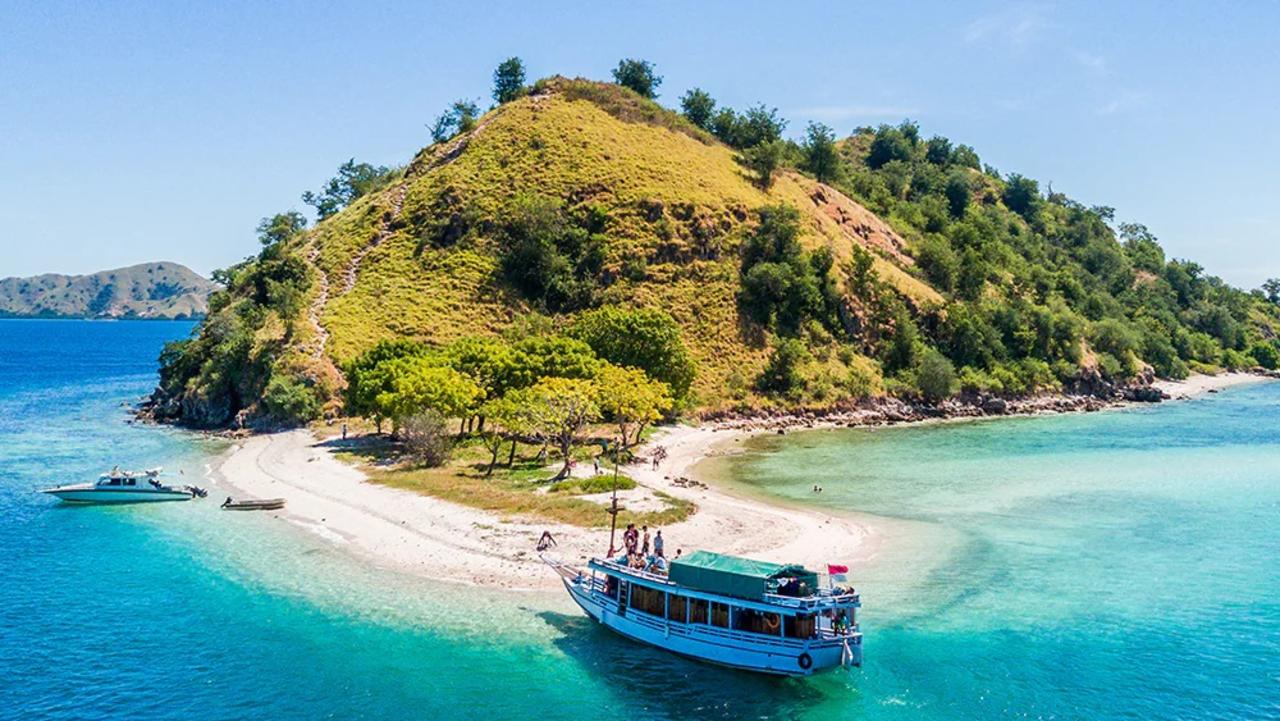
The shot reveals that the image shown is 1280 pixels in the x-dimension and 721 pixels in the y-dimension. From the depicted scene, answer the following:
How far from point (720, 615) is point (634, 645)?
4599 mm

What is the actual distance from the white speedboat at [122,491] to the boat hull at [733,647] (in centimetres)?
3824

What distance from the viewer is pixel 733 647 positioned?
1260 inches

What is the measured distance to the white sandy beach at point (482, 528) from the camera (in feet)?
142

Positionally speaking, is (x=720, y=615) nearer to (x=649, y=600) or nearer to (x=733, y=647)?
(x=733, y=647)

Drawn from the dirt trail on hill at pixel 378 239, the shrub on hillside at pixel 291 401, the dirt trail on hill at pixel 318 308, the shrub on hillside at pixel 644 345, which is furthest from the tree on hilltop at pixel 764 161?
the shrub on hillside at pixel 291 401

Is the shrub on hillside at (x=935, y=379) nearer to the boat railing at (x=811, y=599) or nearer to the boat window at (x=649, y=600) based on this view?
the boat railing at (x=811, y=599)

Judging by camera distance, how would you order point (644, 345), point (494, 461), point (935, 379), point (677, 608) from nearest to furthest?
point (677, 608) < point (494, 461) < point (644, 345) < point (935, 379)

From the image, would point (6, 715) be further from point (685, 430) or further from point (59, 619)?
point (685, 430)

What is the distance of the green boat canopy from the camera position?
32062 millimetres

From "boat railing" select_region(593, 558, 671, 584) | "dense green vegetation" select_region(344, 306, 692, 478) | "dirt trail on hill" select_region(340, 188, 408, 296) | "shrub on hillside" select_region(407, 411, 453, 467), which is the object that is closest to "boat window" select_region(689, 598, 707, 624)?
"boat railing" select_region(593, 558, 671, 584)

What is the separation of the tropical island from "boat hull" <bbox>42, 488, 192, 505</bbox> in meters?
6.76

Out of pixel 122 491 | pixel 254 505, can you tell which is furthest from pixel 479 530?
pixel 122 491

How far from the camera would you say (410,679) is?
100 ft

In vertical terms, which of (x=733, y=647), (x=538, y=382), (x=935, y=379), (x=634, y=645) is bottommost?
(x=634, y=645)
